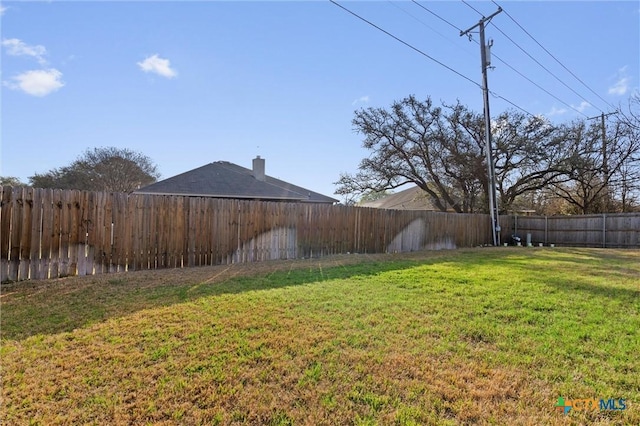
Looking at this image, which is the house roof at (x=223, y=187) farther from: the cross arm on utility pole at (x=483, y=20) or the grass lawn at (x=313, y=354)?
the cross arm on utility pole at (x=483, y=20)

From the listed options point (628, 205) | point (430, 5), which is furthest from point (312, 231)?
point (628, 205)

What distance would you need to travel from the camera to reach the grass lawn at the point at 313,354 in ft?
5.94

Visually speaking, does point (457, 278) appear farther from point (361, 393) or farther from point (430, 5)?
point (430, 5)

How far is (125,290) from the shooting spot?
14.6ft

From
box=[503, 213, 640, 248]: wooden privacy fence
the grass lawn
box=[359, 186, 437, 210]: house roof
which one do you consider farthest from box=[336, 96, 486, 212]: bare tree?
the grass lawn

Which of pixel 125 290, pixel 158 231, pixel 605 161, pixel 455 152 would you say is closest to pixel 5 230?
pixel 158 231

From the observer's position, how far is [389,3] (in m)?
8.38

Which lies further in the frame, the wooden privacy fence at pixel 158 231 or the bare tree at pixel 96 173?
the bare tree at pixel 96 173

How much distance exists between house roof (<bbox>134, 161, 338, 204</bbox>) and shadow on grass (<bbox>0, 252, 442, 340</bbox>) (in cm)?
751

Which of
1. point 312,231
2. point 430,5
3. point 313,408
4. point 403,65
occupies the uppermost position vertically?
point 430,5

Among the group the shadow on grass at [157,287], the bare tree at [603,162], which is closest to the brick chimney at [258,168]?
the shadow on grass at [157,287]

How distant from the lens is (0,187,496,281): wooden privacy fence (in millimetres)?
5047

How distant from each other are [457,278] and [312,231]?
412cm

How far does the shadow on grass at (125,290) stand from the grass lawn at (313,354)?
0.11 ft
